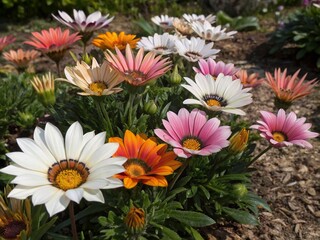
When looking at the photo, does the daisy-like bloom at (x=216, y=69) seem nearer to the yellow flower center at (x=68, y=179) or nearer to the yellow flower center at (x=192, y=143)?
the yellow flower center at (x=192, y=143)

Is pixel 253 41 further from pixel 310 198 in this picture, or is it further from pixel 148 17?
pixel 310 198

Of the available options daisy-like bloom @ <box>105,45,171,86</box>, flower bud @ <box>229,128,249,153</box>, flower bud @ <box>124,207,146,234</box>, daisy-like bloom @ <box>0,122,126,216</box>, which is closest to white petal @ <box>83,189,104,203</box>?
daisy-like bloom @ <box>0,122,126,216</box>

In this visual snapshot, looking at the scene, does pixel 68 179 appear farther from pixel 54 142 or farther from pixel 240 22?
pixel 240 22

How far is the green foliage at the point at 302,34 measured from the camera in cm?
453

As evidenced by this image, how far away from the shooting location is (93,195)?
1522mm

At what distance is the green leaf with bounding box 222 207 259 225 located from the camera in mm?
2273

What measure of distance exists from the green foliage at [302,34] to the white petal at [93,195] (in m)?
3.41

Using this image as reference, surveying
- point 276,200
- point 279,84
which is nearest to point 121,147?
point 279,84

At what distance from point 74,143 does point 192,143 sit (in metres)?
0.51

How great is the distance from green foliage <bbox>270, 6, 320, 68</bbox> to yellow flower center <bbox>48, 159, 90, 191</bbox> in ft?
10.8

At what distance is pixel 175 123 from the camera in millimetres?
1949

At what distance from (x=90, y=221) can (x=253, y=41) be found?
12.4 feet

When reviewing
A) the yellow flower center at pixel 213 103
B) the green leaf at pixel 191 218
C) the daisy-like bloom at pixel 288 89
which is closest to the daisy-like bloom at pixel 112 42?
the yellow flower center at pixel 213 103

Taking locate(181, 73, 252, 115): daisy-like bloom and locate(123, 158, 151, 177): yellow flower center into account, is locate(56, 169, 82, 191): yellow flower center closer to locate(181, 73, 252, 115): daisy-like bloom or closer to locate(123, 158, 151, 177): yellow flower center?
locate(123, 158, 151, 177): yellow flower center
